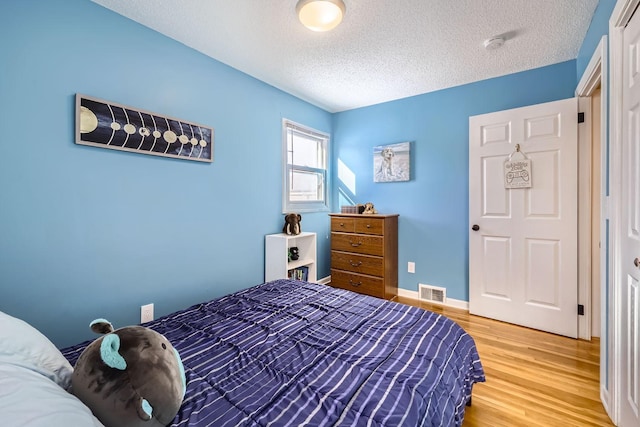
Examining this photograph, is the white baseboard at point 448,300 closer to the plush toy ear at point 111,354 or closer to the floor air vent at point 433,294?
the floor air vent at point 433,294

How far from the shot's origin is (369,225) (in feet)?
10.6

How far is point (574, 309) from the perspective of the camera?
2.40m

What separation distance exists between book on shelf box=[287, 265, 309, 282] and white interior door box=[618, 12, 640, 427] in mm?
2461

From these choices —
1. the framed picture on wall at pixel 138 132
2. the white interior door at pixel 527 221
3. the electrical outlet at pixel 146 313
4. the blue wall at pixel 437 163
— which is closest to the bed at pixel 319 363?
the electrical outlet at pixel 146 313

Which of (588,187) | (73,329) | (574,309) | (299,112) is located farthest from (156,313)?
(588,187)

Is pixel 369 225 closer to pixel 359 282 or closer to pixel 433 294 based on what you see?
pixel 359 282

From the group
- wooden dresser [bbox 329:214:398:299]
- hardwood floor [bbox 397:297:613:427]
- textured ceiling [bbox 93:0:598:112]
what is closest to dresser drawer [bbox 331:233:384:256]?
wooden dresser [bbox 329:214:398:299]

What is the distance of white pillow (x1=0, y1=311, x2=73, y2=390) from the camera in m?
0.75

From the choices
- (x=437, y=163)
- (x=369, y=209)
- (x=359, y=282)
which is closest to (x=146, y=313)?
(x=359, y=282)

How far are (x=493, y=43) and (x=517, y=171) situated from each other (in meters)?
1.13

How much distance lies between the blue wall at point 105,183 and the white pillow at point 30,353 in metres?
0.98

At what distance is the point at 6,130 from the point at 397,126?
3330 millimetres

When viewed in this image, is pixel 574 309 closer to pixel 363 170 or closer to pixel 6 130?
pixel 363 170

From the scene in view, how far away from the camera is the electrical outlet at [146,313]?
6.63 ft
